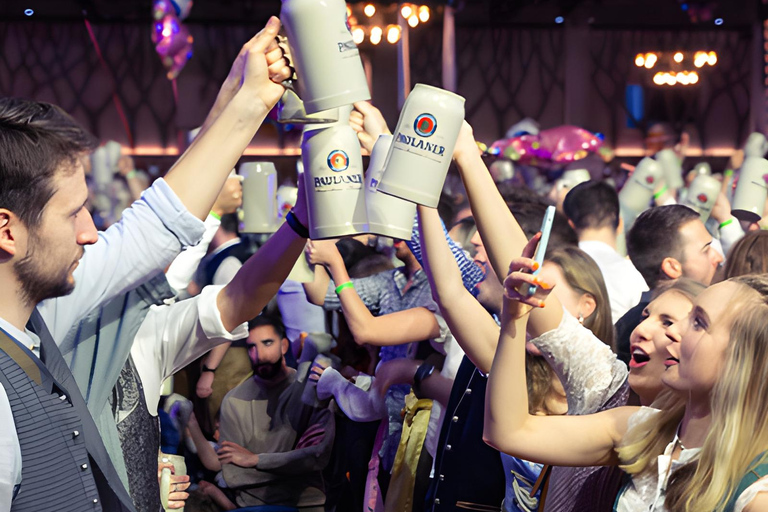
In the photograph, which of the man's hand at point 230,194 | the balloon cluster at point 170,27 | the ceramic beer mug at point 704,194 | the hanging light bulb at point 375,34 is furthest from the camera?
the hanging light bulb at point 375,34

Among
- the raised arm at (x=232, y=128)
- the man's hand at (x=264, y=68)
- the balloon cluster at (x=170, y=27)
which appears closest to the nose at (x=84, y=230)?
the raised arm at (x=232, y=128)

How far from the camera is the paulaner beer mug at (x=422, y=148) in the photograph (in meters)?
1.23

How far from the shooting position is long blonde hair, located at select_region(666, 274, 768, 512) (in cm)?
108

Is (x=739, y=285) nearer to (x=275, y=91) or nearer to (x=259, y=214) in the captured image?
(x=275, y=91)

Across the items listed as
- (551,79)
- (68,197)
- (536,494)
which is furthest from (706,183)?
(551,79)

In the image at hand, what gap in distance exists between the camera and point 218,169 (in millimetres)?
1185

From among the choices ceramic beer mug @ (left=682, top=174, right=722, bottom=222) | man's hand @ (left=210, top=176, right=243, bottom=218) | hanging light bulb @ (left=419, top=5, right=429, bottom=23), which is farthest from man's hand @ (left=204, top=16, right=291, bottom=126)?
hanging light bulb @ (left=419, top=5, right=429, bottom=23)

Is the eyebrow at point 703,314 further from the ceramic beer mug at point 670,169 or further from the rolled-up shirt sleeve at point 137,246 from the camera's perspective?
the ceramic beer mug at point 670,169

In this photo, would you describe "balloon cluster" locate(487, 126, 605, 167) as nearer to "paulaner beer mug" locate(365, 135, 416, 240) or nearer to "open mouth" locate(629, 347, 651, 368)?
"open mouth" locate(629, 347, 651, 368)

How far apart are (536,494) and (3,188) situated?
1.06 m

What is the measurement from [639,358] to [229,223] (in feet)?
10.00

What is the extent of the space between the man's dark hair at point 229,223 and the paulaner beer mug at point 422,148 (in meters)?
3.01

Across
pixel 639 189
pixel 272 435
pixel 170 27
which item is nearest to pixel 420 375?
pixel 272 435

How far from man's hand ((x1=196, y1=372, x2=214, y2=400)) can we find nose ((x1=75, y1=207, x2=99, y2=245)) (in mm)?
2121
